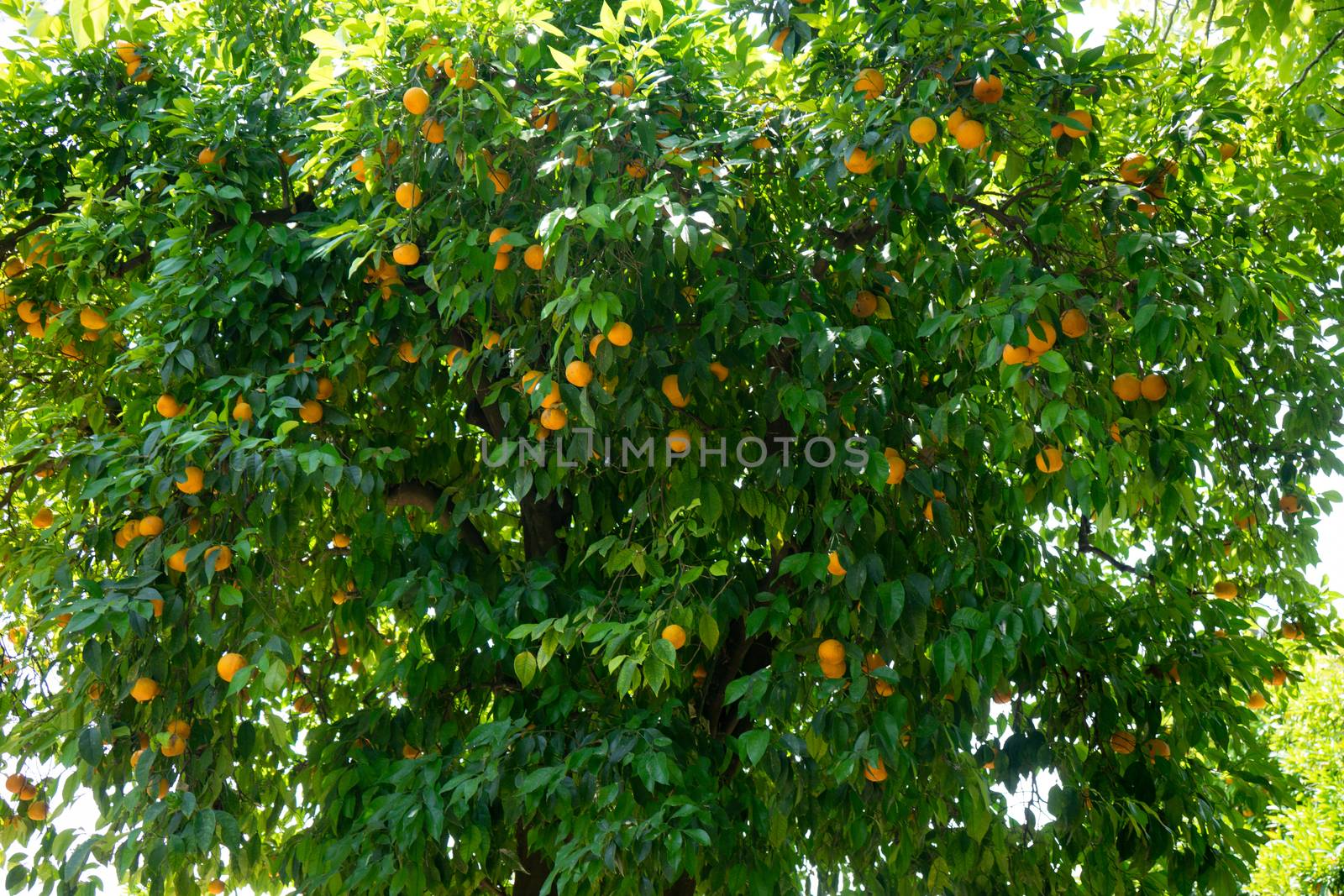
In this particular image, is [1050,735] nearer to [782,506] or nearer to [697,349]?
[782,506]

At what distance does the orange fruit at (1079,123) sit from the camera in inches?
128

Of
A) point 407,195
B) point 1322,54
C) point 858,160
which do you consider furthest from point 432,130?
point 1322,54

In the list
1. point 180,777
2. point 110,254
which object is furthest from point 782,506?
point 110,254

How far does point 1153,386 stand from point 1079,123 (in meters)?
0.72

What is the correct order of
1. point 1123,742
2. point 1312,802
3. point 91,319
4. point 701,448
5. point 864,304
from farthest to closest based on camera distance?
point 1312,802 < point 91,319 < point 864,304 < point 701,448 < point 1123,742

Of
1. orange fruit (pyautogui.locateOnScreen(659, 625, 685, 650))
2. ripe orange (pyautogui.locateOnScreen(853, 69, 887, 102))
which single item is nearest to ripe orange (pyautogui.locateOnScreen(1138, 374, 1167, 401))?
ripe orange (pyautogui.locateOnScreen(853, 69, 887, 102))

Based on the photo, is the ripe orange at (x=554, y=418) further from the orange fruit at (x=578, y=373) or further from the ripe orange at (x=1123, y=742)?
the ripe orange at (x=1123, y=742)

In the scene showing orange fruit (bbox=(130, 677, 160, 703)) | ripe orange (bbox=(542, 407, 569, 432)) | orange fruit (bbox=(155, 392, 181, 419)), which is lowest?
orange fruit (bbox=(130, 677, 160, 703))

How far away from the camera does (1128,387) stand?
11.1ft

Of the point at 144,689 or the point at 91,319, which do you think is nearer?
the point at 144,689

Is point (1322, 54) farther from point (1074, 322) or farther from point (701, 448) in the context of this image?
point (701, 448)

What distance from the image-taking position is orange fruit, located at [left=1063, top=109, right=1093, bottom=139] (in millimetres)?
3260

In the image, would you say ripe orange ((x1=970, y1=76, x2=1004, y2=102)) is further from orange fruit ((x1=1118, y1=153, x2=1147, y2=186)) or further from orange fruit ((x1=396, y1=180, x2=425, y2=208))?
orange fruit ((x1=396, y1=180, x2=425, y2=208))

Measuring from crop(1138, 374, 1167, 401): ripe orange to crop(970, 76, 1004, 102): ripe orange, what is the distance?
33.3 inches
